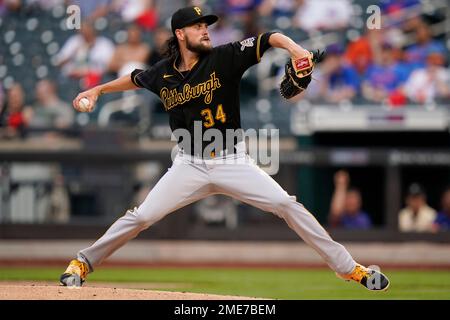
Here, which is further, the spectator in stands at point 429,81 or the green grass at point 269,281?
the spectator in stands at point 429,81

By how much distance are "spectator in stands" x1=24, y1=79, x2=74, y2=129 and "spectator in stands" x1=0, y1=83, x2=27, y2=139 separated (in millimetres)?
127

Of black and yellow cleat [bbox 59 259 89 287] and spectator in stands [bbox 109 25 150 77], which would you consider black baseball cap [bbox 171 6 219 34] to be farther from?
spectator in stands [bbox 109 25 150 77]

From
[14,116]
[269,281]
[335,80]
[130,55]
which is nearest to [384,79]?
[335,80]

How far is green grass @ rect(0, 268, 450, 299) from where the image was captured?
8.26m

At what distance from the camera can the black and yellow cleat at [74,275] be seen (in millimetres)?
6383

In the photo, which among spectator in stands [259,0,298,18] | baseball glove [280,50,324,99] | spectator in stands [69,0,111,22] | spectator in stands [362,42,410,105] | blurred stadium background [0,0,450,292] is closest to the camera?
baseball glove [280,50,324,99]

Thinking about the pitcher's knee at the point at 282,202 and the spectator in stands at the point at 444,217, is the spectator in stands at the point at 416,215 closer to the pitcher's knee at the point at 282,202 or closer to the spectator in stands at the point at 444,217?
the spectator in stands at the point at 444,217

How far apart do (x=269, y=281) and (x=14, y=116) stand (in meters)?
4.89

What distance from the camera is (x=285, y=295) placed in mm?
8164

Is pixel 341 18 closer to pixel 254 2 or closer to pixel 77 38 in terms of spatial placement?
pixel 254 2

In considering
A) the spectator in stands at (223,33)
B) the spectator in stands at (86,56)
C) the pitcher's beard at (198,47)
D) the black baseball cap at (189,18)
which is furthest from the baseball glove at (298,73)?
the spectator in stands at (223,33)

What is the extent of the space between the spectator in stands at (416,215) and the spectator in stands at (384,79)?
149cm

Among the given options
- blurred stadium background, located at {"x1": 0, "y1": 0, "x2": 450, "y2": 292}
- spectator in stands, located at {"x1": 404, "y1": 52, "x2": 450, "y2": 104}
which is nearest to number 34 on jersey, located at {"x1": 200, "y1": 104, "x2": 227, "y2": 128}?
blurred stadium background, located at {"x1": 0, "y1": 0, "x2": 450, "y2": 292}

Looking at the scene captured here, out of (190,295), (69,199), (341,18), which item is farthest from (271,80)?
(190,295)
